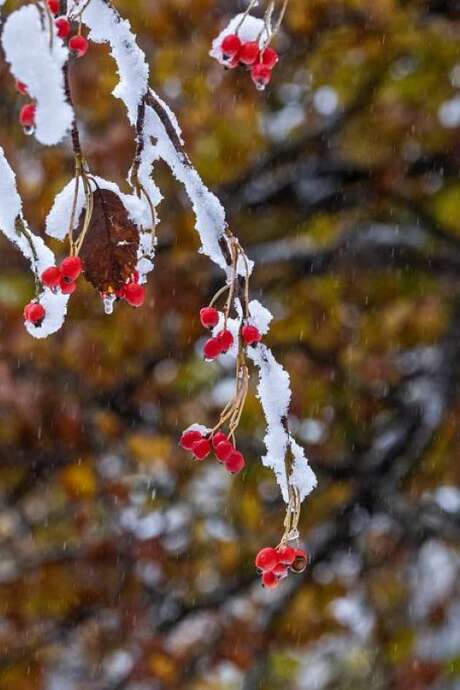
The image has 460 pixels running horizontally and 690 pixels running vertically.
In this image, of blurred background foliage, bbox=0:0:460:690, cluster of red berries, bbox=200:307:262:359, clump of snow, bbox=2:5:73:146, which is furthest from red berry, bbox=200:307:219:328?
blurred background foliage, bbox=0:0:460:690

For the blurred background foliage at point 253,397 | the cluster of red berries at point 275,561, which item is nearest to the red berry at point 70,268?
the cluster of red berries at point 275,561

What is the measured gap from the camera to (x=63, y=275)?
0.91m

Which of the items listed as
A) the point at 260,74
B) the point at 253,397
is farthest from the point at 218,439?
the point at 253,397

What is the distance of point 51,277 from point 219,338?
18 cm

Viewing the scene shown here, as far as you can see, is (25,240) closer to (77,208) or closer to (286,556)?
(77,208)

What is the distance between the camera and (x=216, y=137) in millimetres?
3492

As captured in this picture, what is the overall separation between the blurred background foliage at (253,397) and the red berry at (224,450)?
2152mm

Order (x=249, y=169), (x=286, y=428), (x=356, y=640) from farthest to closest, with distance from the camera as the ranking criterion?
(x=356, y=640) < (x=249, y=169) < (x=286, y=428)

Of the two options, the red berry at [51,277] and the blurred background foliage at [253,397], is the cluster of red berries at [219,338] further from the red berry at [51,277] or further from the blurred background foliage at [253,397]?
the blurred background foliage at [253,397]

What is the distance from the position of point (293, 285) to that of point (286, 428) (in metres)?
2.61

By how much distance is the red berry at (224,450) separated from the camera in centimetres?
103

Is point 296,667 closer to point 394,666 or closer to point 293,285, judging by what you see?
point 394,666

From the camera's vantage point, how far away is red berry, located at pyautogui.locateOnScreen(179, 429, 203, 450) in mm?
1022

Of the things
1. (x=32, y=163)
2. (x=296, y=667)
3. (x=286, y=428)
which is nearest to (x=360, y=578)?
(x=296, y=667)
